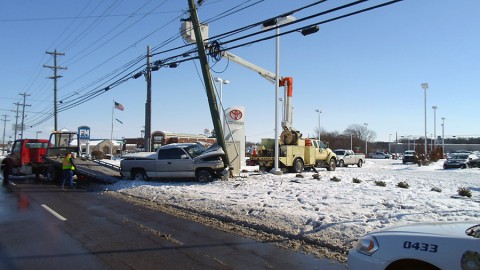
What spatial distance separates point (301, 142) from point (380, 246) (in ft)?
64.6

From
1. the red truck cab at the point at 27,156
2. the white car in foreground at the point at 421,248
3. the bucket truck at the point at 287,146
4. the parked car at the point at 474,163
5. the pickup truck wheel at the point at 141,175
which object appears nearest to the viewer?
the white car in foreground at the point at 421,248

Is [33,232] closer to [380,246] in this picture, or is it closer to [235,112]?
[380,246]

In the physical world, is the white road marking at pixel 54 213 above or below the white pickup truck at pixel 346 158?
below

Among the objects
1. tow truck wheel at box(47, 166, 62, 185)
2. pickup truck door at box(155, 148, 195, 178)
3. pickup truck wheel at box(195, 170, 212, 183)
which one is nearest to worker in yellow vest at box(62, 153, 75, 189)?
tow truck wheel at box(47, 166, 62, 185)

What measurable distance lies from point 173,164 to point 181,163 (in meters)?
0.44

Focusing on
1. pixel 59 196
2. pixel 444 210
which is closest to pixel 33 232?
pixel 59 196

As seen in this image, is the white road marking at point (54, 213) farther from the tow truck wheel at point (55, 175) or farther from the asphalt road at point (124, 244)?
the tow truck wheel at point (55, 175)

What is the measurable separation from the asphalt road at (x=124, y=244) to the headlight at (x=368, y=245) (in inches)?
71.3

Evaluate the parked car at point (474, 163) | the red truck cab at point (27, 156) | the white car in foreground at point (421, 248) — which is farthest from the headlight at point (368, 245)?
the parked car at point (474, 163)

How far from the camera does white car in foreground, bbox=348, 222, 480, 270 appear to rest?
3.52 m

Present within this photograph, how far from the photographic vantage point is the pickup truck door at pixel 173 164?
17547mm

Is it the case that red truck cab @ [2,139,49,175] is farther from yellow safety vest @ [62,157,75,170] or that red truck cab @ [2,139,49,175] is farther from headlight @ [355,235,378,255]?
headlight @ [355,235,378,255]

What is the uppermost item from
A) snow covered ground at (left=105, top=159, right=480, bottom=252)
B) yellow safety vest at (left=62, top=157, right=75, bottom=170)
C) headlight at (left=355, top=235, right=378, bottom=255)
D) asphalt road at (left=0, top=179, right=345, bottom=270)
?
yellow safety vest at (left=62, top=157, right=75, bottom=170)

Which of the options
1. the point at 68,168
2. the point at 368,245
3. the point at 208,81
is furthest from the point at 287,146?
the point at 368,245
